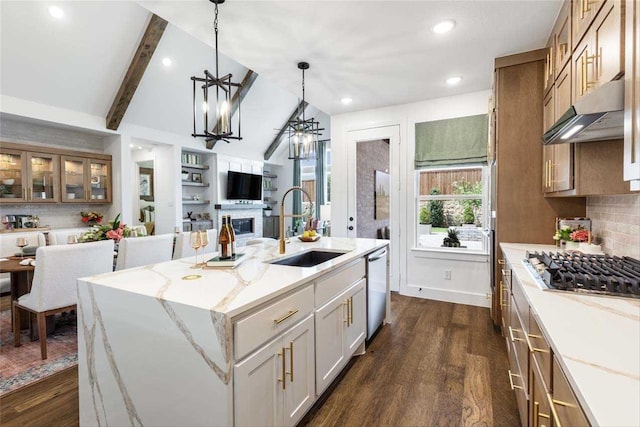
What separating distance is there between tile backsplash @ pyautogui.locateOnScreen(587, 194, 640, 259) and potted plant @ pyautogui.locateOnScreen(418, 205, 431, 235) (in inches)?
76.1

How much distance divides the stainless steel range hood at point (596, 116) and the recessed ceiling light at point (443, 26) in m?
1.35

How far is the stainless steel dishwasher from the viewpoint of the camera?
272 cm

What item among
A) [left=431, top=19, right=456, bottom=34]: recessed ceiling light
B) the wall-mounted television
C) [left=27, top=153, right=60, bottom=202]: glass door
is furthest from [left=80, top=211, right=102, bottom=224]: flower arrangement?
[left=431, top=19, right=456, bottom=34]: recessed ceiling light

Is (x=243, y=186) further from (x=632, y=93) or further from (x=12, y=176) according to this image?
(x=632, y=93)

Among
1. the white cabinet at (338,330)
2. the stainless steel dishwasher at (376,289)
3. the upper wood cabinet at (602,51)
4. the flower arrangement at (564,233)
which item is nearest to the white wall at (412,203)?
the stainless steel dishwasher at (376,289)

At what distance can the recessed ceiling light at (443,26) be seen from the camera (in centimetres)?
243

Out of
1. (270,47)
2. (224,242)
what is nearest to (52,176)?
(270,47)

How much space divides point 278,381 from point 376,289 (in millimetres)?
1654

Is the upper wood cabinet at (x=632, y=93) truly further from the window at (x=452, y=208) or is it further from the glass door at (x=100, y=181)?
the glass door at (x=100, y=181)

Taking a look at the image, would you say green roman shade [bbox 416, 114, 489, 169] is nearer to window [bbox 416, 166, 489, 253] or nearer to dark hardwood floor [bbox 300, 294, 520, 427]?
window [bbox 416, 166, 489, 253]

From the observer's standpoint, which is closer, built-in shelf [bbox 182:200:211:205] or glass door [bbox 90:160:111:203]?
glass door [bbox 90:160:111:203]

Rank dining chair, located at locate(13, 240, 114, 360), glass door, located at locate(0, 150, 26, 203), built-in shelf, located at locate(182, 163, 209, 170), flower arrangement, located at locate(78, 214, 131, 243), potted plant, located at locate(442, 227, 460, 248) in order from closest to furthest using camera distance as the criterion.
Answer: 1. dining chair, located at locate(13, 240, 114, 360)
2. flower arrangement, located at locate(78, 214, 131, 243)
3. potted plant, located at locate(442, 227, 460, 248)
4. glass door, located at locate(0, 150, 26, 203)
5. built-in shelf, located at locate(182, 163, 209, 170)

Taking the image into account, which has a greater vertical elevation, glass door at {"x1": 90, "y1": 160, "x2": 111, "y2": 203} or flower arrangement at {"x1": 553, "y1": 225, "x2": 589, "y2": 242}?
glass door at {"x1": 90, "y1": 160, "x2": 111, "y2": 203}

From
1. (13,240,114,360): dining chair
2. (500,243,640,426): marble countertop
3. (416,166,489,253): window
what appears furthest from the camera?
(416,166,489,253): window
